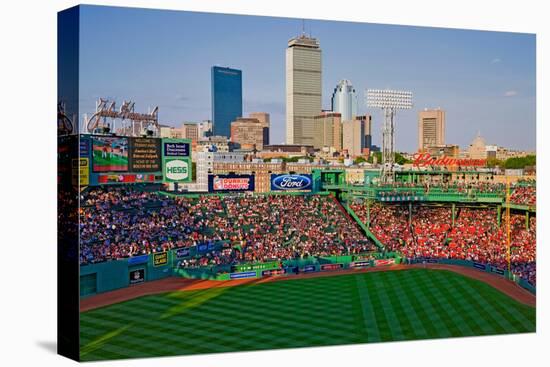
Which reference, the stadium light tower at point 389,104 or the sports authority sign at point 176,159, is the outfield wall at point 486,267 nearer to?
the stadium light tower at point 389,104

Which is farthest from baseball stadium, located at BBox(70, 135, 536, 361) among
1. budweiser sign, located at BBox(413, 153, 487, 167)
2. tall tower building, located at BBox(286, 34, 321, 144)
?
tall tower building, located at BBox(286, 34, 321, 144)

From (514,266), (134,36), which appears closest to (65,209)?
(134,36)

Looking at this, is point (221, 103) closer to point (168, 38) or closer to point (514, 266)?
point (168, 38)

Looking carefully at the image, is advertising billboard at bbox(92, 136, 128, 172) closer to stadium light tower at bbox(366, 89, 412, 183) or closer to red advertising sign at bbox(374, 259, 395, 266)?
stadium light tower at bbox(366, 89, 412, 183)

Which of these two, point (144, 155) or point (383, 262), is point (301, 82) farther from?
point (383, 262)

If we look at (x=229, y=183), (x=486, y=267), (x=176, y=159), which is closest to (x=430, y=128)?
(x=486, y=267)

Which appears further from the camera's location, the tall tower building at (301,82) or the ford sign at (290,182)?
the ford sign at (290,182)

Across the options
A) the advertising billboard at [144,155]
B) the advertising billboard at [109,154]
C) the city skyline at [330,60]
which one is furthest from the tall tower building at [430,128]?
the advertising billboard at [109,154]
